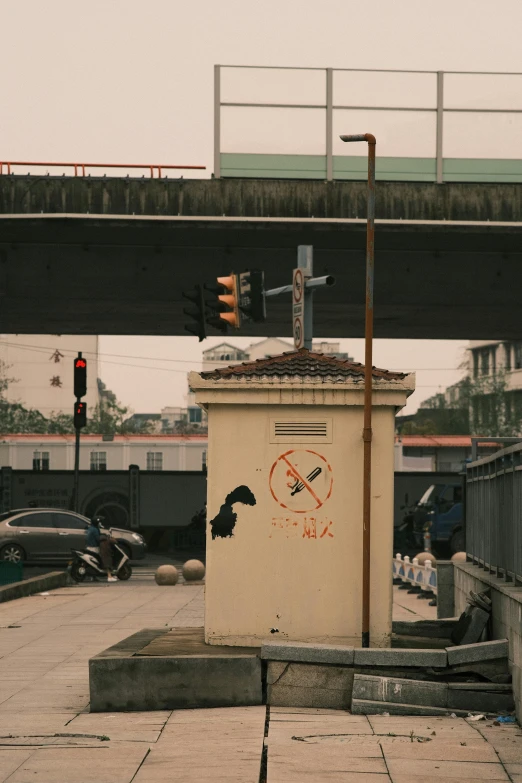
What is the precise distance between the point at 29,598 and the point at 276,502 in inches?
536

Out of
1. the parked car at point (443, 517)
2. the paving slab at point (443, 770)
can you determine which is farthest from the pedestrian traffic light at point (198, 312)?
the parked car at point (443, 517)

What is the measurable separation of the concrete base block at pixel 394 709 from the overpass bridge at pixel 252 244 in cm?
1787

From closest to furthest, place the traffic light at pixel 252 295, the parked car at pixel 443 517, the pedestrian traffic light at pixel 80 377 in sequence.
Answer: the traffic light at pixel 252 295
the pedestrian traffic light at pixel 80 377
the parked car at pixel 443 517

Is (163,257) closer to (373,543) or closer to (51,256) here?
(51,256)

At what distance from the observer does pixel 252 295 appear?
20.8 meters

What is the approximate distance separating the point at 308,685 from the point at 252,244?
19.6 m

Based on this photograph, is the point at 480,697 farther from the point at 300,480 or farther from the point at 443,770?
the point at 300,480

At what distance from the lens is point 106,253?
29.6m

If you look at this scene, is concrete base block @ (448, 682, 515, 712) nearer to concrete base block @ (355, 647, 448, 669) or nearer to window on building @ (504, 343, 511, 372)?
concrete base block @ (355, 647, 448, 669)

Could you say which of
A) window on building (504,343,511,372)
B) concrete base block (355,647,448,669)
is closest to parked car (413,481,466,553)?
concrete base block (355,647,448,669)

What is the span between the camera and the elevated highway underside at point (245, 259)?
2733 centimetres

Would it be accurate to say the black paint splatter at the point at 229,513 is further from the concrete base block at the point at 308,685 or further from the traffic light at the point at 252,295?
the traffic light at the point at 252,295

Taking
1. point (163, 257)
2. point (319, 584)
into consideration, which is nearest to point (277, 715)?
point (319, 584)

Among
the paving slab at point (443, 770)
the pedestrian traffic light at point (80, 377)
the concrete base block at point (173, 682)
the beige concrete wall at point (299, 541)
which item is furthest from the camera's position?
the pedestrian traffic light at point (80, 377)
